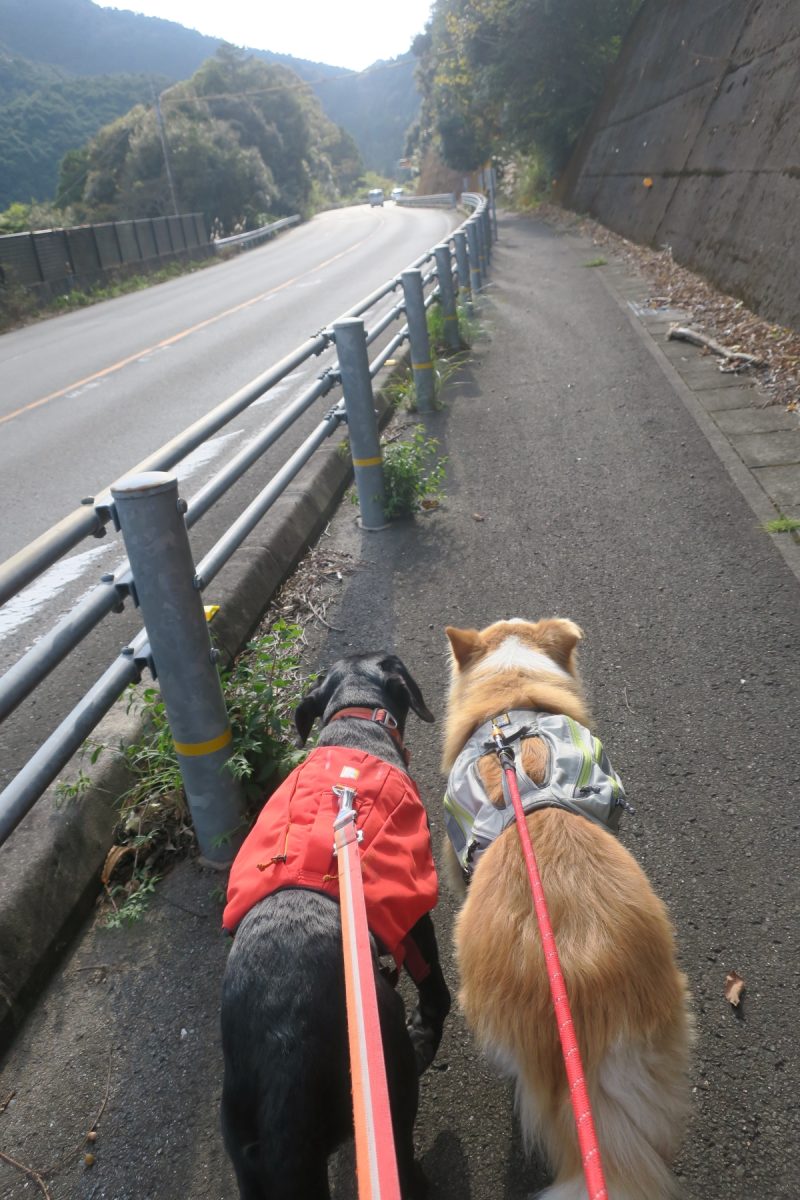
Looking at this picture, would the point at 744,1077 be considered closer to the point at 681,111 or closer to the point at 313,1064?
the point at 313,1064

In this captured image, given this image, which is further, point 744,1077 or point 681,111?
point 681,111

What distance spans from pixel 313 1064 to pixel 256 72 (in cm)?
7275

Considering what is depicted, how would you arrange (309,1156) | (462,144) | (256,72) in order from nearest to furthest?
(309,1156) → (462,144) → (256,72)

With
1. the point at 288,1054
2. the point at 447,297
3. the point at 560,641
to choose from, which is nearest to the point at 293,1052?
the point at 288,1054

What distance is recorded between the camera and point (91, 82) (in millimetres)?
90312

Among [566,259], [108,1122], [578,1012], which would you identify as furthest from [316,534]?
[566,259]

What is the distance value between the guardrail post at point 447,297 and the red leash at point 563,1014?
25.1ft

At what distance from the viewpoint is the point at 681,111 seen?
621 inches

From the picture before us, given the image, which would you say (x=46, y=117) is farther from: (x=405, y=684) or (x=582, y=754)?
(x=582, y=754)

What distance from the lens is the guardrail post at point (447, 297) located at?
342 inches

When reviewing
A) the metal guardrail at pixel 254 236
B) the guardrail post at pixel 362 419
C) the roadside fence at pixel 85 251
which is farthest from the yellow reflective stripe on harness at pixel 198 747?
the metal guardrail at pixel 254 236

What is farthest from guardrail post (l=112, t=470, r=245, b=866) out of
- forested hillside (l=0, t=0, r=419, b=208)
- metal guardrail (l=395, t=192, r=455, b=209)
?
forested hillside (l=0, t=0, r=419, b=208)

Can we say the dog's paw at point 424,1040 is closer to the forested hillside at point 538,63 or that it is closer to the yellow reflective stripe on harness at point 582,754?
the yellow reflective stripe on harness at point 582,754

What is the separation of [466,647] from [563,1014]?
1.46 metres
